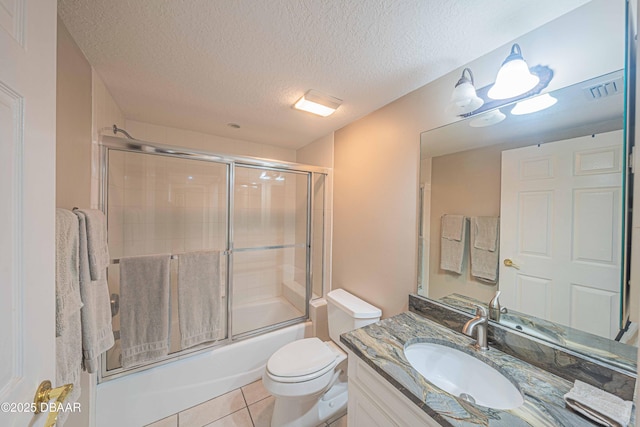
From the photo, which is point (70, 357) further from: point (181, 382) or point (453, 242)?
point (453, 242)

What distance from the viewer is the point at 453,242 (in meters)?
1.27

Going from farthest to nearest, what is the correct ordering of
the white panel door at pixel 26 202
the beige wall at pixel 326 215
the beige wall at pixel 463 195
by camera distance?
the beige wall at pixel 326 215, the beige wall at pixel 463 195, the white panel door at pixel 26 202

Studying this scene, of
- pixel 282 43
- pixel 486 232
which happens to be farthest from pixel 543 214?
pixel 282 43

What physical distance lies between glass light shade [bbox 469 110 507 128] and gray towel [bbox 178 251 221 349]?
188 cm

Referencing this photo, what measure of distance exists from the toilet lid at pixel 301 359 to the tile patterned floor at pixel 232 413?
0.46m

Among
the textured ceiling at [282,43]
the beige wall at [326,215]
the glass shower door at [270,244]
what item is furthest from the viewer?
the glass shower door at [270,244]

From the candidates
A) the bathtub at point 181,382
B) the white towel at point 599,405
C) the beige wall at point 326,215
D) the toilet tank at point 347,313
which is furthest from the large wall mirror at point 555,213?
the bathtub at point 181,382

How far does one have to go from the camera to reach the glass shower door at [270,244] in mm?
2355

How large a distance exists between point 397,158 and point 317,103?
0.68m

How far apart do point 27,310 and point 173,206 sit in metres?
1.89

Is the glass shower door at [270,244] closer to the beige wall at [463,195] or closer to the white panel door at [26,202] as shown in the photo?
the beige wall at [463,195]

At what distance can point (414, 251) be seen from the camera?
1431mm

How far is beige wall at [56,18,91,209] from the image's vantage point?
92 cm

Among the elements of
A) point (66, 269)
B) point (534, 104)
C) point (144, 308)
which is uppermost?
point (534, 104)
